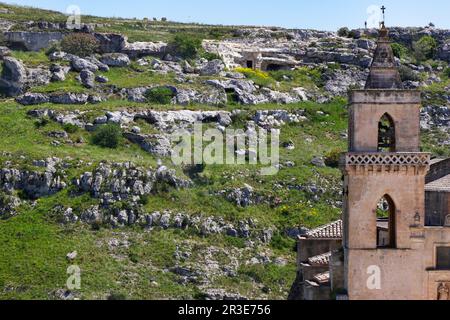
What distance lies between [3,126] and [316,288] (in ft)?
137

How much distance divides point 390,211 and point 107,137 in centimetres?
3753

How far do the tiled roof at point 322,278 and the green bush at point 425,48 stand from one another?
67.1 m

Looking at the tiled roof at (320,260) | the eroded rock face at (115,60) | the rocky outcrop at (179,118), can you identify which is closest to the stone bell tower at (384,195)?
the tiled roof at (320,260)

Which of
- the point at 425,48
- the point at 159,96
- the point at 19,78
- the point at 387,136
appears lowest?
the point at 387,136

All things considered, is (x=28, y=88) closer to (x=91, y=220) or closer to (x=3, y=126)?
(x=3, y=126)

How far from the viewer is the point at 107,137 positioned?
219ft

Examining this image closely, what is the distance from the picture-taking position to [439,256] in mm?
31734

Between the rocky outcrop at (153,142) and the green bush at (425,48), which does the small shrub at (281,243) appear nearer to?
the rocky outcrop at (153,142)

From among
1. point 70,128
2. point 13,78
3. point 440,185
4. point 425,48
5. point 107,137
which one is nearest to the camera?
point 440,185

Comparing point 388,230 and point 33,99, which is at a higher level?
point 33,99

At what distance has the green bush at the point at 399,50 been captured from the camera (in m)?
96.5

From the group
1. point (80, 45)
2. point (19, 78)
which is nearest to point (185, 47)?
point (80, 45)

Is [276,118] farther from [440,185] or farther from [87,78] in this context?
[440,185]
